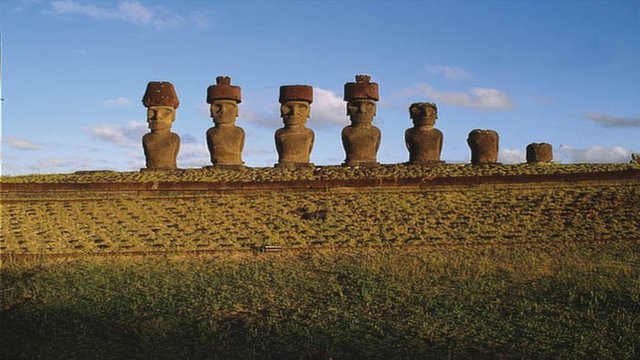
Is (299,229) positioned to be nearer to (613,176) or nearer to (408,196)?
(408,196)

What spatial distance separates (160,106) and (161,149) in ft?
3.99

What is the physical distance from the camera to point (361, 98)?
18406mm

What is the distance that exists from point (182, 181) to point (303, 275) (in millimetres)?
7493

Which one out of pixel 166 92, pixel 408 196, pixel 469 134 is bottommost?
pixel 408 196

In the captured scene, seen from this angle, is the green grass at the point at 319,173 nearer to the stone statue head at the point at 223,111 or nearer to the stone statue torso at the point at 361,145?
the stone statue torso at the point at 361,145

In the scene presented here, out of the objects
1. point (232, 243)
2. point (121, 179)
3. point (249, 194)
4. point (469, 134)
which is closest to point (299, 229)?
point (232, 243)

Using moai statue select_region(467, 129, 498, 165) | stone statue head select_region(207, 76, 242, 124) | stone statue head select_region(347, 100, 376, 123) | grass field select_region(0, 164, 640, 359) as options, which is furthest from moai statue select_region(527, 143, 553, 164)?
stone statue head select_region(207, 76, 242, 124)

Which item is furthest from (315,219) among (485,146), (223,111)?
(485,146)

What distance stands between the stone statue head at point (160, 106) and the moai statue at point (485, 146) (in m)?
8.25

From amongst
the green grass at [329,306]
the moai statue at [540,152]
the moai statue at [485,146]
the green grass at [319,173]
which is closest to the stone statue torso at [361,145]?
the green grass at [319,173]

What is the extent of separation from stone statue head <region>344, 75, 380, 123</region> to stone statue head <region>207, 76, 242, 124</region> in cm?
308

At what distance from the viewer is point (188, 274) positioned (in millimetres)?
8891

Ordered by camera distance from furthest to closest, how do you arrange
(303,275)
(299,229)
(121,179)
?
(121,179) < (299,229) < (303,275)

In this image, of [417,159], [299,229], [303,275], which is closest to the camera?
[303,275]
